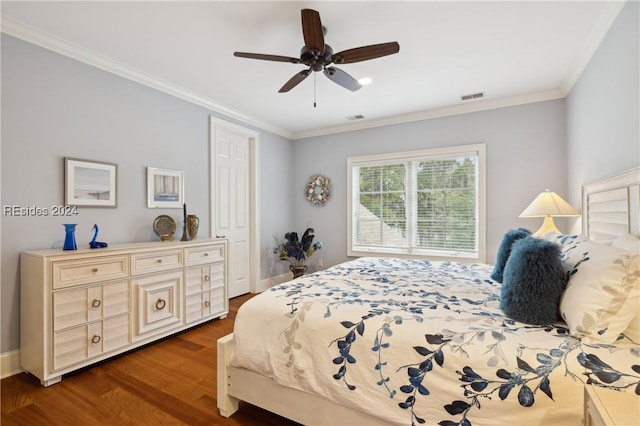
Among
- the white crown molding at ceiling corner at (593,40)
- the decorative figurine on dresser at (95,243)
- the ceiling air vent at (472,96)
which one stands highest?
the ceiling air vent at (472,96)

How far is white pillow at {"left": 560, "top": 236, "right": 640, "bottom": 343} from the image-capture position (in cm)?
111

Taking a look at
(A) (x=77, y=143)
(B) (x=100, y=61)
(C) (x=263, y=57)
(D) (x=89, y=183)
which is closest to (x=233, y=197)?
(D) (x=89, y=183)

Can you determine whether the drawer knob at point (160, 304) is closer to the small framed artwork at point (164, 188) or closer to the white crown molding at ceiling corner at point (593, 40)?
the small framed artwork at point (164, 188)

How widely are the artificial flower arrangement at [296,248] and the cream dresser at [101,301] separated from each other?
1.62 meters

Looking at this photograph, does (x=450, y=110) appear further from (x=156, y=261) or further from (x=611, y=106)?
(x=156, y=261)

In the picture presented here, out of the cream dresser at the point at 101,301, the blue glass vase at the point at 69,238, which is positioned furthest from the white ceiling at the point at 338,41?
the cream dresser at the point at 101,301

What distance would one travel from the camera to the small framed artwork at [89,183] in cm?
244

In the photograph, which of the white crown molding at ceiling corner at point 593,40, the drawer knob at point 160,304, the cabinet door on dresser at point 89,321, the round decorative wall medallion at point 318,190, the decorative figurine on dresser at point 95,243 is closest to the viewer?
the white crown molding at ceiling corner at point 593,40

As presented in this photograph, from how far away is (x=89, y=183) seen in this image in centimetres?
256

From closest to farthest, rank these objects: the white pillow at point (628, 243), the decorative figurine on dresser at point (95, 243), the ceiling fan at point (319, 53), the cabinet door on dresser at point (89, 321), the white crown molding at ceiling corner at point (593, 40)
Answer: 1. the white pillow at point (628, 243)
2. the ceiling fan at point (319, 53)
3. the white crown molding at ceiling corner at point (593, 40)
4. the cabinet door on dresser at point (89, 321)
5. the decorative figurine on dresser at point (95, 243)

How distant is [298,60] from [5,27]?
2122 millimetres

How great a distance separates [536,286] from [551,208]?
1.86m

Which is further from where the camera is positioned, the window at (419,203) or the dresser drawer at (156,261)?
the window at (419,203)

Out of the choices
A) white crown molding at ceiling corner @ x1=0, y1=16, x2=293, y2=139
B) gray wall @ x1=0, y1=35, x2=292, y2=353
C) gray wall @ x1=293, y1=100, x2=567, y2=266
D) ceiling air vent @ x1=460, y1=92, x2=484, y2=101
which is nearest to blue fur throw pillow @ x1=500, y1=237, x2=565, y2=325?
gray wall @ x1=293, y1=100, x2=567, y2=266
